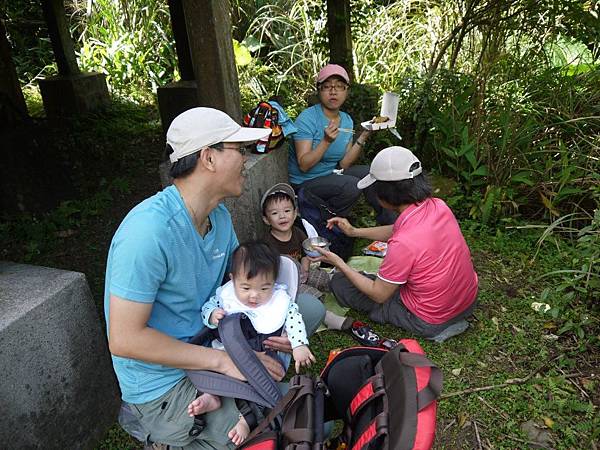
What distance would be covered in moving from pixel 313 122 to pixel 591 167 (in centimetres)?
209

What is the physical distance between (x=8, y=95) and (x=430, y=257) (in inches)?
182

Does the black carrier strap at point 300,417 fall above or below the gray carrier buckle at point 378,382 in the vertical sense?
below

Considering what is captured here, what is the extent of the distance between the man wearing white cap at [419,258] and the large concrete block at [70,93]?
16.8 ft

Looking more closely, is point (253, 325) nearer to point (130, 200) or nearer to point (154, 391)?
point (154, 391)

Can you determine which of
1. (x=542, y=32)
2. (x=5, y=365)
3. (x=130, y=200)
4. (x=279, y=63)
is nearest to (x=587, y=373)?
(x=5, y=365)

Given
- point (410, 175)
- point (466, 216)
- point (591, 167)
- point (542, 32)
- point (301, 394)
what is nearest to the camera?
point (301, 394)

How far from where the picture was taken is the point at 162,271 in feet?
5.18

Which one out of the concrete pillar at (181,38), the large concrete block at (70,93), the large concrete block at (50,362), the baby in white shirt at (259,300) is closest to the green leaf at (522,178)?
the baby in white shirt at (259,300)

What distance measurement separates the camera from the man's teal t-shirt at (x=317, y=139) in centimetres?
357

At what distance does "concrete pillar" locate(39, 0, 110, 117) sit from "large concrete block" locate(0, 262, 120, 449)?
4.94m

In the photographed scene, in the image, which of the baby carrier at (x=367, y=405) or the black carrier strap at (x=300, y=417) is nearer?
the baby carrier at (x=367, y=405)

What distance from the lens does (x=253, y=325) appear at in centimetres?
203

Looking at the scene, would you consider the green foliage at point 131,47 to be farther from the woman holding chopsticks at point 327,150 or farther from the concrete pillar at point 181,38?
the woman holding chopsticks at point 327,150

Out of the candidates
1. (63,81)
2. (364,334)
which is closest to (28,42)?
(63,81)
